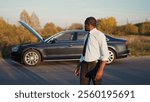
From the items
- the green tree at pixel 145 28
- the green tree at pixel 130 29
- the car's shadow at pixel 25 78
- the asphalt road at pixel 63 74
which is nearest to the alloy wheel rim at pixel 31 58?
the asphalt road at pixel 63 74

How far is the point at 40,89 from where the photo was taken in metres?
5.29

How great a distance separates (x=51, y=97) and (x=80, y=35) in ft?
33.3

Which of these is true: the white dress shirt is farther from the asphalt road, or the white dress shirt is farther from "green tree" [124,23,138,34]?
"green tree" [124,23,138,34]

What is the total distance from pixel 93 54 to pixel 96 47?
0.44 feet

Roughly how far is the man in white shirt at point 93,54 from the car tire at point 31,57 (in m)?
8.67

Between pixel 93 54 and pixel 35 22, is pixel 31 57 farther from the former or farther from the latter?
pixel 35 22

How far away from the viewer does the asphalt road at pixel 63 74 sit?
1068cm

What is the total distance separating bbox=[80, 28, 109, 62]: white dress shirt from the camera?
6.06 m

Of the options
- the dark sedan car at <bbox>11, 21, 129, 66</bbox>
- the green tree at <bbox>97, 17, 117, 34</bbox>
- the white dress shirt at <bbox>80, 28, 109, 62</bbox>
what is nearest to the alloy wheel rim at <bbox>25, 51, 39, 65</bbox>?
the dark sedan car at <bbox>11, 21, 129, 66</bbox>

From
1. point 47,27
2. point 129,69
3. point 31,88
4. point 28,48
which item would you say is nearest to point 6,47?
point 28,48

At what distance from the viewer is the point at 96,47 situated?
610 centimetres

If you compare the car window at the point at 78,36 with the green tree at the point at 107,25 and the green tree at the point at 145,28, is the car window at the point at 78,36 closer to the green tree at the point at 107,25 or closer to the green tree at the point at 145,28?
the green tree at the point at 107,25

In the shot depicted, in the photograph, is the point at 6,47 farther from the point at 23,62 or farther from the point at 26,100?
the point at 26,100

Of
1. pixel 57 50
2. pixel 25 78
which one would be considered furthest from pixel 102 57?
pixel 57 50
